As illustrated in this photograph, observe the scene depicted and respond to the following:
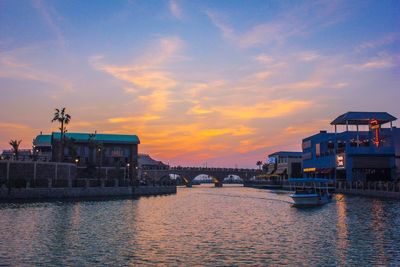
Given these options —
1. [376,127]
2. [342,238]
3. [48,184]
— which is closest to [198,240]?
[342,238]

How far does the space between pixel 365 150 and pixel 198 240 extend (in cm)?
9531

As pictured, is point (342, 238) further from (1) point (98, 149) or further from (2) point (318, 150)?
(2) point (318, 150)

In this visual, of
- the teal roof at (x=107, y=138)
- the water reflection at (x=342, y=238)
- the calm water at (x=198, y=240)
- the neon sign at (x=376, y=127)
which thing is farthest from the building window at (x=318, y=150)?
the water reflection at (x=342, y=238)

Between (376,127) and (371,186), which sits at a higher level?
(376,127)

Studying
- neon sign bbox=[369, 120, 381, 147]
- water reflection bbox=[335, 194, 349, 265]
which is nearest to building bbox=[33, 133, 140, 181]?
neon sign bbox=[369, 120, 381, 147]

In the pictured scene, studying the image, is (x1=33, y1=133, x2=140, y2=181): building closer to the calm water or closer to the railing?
the railing

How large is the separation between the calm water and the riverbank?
2457cm

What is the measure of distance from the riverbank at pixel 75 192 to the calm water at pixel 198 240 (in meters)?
24.6

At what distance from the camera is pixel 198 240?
35.8 metres

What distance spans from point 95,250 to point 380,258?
1845cm

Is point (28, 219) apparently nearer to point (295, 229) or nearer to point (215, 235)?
point (215, 235)

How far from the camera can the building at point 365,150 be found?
119 m

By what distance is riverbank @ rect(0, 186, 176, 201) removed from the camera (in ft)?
253

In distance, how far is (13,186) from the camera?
254 feet
